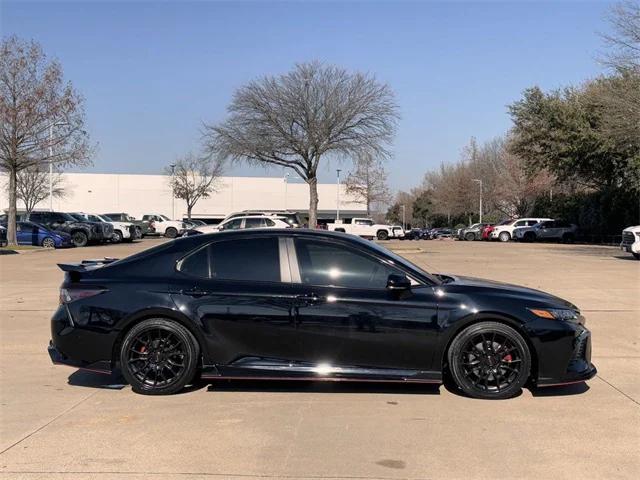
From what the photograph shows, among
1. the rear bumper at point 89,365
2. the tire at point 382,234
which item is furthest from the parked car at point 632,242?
the tire at point 382,234

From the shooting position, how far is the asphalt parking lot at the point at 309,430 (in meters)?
4.27

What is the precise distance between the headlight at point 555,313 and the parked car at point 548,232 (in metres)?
39.1

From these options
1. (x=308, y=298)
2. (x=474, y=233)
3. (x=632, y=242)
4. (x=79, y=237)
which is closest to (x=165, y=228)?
(x=79, y=237)

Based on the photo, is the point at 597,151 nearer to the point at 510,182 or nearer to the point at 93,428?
the point at 510,182

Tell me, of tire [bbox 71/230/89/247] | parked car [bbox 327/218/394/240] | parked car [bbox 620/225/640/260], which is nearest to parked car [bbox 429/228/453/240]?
parked car [bbox 327/218/394/240]

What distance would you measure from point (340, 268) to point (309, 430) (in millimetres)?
1566

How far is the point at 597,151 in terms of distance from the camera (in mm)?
35094

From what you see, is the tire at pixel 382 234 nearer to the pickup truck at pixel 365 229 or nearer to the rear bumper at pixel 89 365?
the pickup truck at pixel 365 229

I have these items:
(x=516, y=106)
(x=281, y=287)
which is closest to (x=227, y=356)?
(x=281, y=287)

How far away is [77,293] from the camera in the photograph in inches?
235

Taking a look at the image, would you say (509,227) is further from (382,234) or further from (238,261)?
(238,261)

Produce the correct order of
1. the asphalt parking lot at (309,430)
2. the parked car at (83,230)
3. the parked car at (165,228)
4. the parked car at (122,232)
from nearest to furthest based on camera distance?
1. the asphalt parking lot at (309,430)
2. the parked car at (83,230)
3. the parked car at (122,232)
4. the parked car at (165,228)

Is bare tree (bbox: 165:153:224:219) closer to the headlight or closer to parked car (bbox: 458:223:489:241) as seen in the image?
parked car (bbox: 458:223:489:241)

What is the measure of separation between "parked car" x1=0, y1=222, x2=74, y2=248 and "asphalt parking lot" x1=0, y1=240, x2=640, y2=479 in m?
25.0
